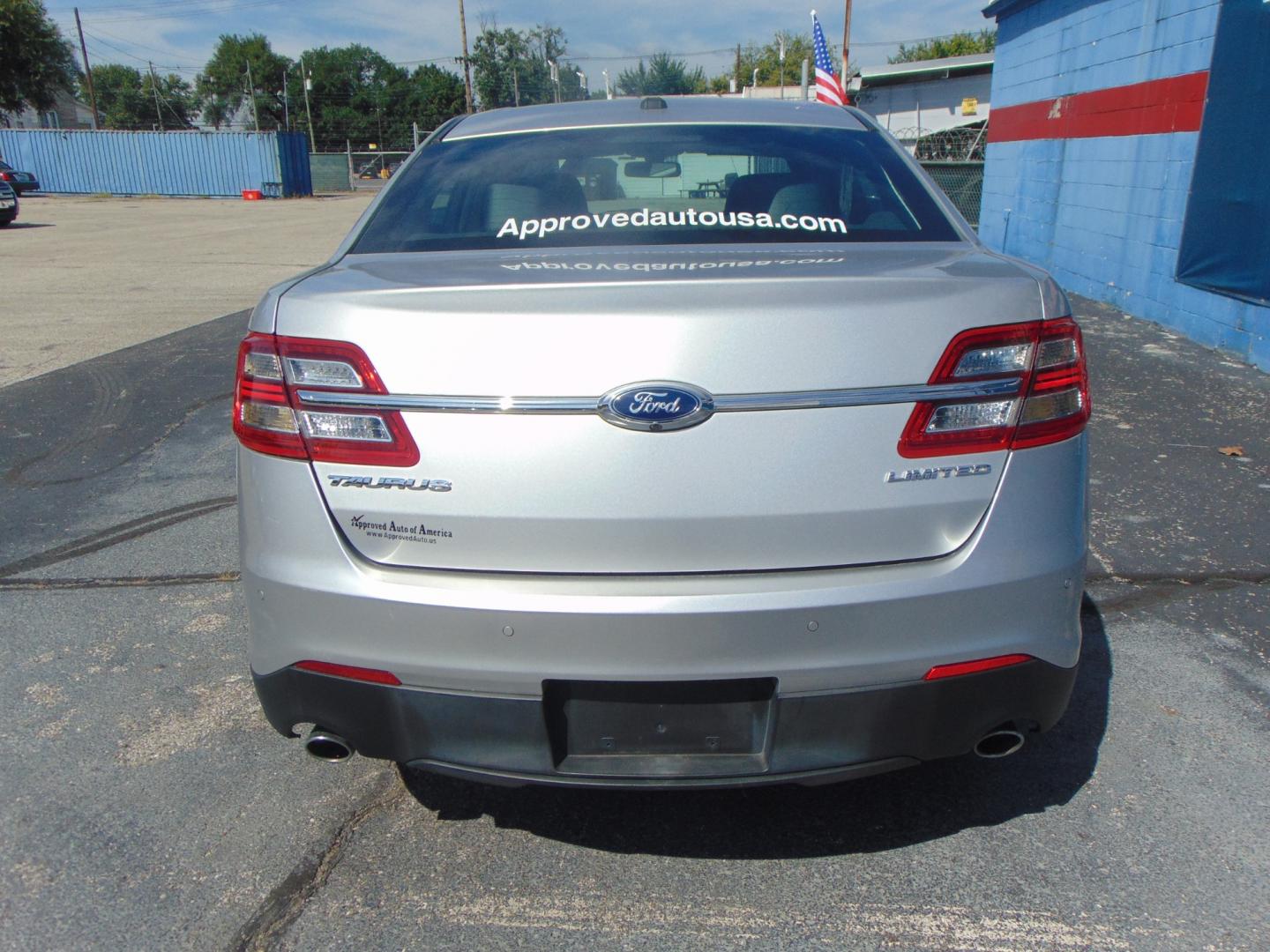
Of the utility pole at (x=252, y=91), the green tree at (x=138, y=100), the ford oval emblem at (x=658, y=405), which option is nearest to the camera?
Result: the ford oval emblem at (x=658, y=405)

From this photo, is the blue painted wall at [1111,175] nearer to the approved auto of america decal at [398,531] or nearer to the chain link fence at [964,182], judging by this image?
the chain link fence at [964,182]

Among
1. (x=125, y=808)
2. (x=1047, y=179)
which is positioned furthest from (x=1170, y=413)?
(x=1047, y=179)

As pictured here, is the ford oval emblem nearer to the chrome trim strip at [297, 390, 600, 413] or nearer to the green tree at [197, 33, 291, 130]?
the chrome trim strip at [297, 390, 600, 413]

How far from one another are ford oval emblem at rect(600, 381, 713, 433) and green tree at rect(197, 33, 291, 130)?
107 m

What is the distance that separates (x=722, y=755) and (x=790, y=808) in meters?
0.65

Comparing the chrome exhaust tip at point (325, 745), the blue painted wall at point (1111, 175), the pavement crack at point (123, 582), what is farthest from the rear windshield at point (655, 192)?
the blue painted wall at point (1111, 175)

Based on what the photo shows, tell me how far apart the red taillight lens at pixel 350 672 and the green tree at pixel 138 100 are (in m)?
114

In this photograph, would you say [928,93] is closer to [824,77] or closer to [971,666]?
[824,77]

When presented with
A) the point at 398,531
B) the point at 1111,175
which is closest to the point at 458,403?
the point at 398,531

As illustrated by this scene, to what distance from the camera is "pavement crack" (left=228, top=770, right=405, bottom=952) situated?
215 centimetres

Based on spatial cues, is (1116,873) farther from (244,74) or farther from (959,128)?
(244,74)

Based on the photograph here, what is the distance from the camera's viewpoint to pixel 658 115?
324cm

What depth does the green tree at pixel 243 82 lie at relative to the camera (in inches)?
3967

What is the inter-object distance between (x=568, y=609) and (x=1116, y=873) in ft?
4.67
